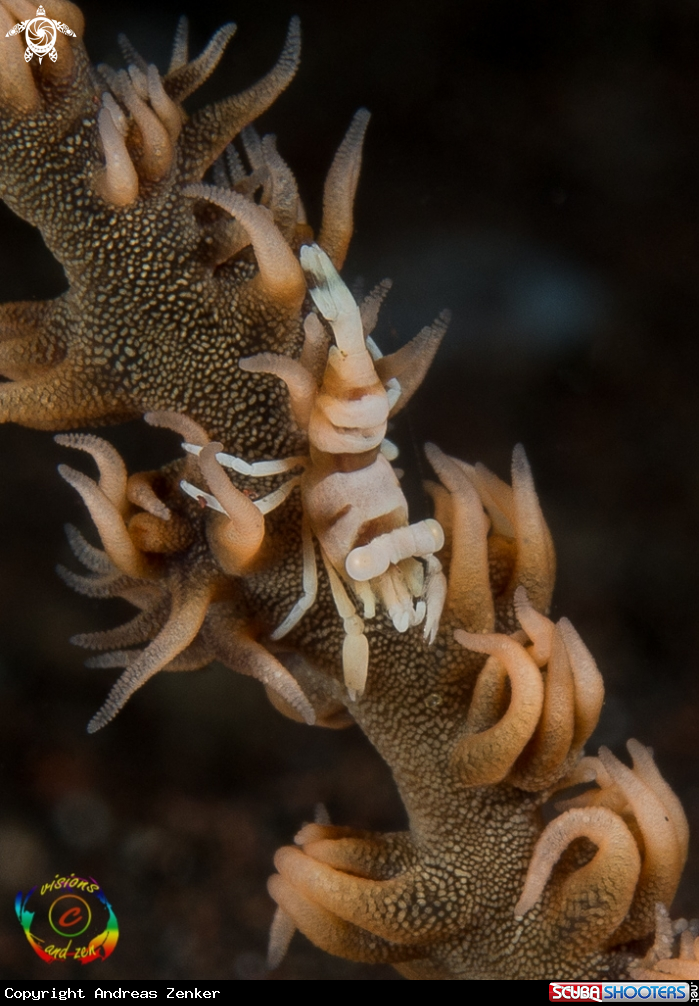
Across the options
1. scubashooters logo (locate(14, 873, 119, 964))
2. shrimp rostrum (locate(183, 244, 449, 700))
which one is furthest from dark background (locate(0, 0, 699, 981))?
shrimp rostrum (locate(183, 244, 449, 700))

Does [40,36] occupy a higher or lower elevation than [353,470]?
higher

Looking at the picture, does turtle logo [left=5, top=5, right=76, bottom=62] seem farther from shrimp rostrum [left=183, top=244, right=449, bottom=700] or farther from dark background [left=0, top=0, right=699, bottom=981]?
dark background [left=0, top=0, right=699, bottom=981]

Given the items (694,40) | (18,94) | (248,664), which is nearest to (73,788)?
(248,664)

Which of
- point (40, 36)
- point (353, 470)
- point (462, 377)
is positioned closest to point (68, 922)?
point (353, 470)

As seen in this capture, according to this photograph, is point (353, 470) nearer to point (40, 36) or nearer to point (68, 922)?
point (40, 36)

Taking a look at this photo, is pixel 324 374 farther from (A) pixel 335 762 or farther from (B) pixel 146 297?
(A) pixel 335 762

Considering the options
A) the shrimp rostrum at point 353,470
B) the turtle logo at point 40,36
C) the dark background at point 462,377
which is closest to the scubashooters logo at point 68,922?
the dark background at point 462,377
